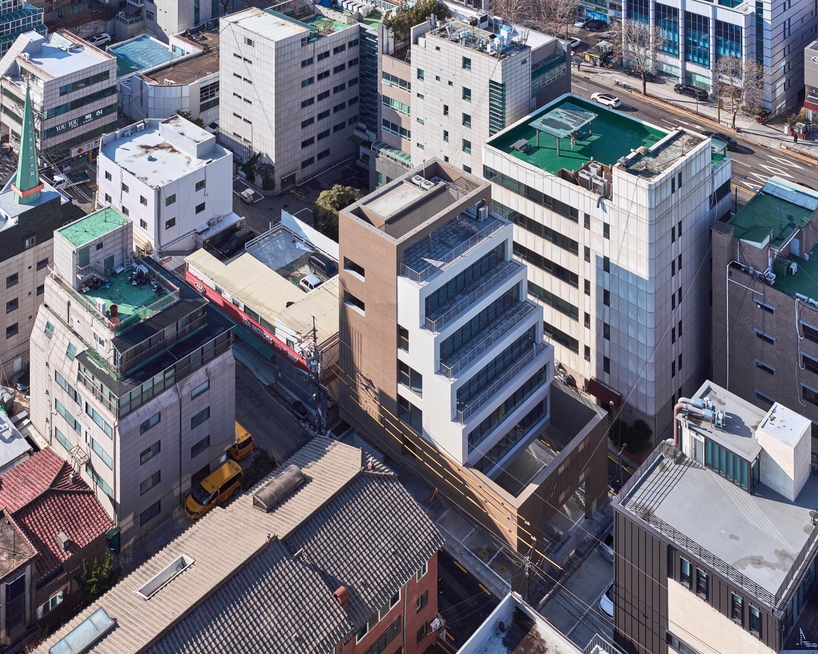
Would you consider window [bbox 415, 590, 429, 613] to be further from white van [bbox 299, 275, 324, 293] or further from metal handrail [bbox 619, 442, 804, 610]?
white van [bbox 299, 275, 324, 293]

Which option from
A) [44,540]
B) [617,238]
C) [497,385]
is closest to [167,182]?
[44,540]

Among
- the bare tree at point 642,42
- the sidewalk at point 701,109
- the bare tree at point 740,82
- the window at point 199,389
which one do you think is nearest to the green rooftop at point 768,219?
the sidewalk at point 701,109

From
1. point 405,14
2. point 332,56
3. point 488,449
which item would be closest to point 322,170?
point 332,56

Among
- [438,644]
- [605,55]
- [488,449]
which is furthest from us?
[605,55]

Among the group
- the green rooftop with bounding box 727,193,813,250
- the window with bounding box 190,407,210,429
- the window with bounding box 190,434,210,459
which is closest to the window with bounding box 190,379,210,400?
the window with bounding box 190,407,210,429

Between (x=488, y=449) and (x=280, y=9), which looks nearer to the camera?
(x=488, y=449)

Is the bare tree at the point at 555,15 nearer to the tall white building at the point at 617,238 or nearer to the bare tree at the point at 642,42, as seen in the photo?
the bare tree at the point at 642,42

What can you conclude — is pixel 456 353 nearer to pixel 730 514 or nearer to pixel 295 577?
pixel 295 577

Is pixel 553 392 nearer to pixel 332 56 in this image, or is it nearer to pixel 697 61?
pixel 332 56
